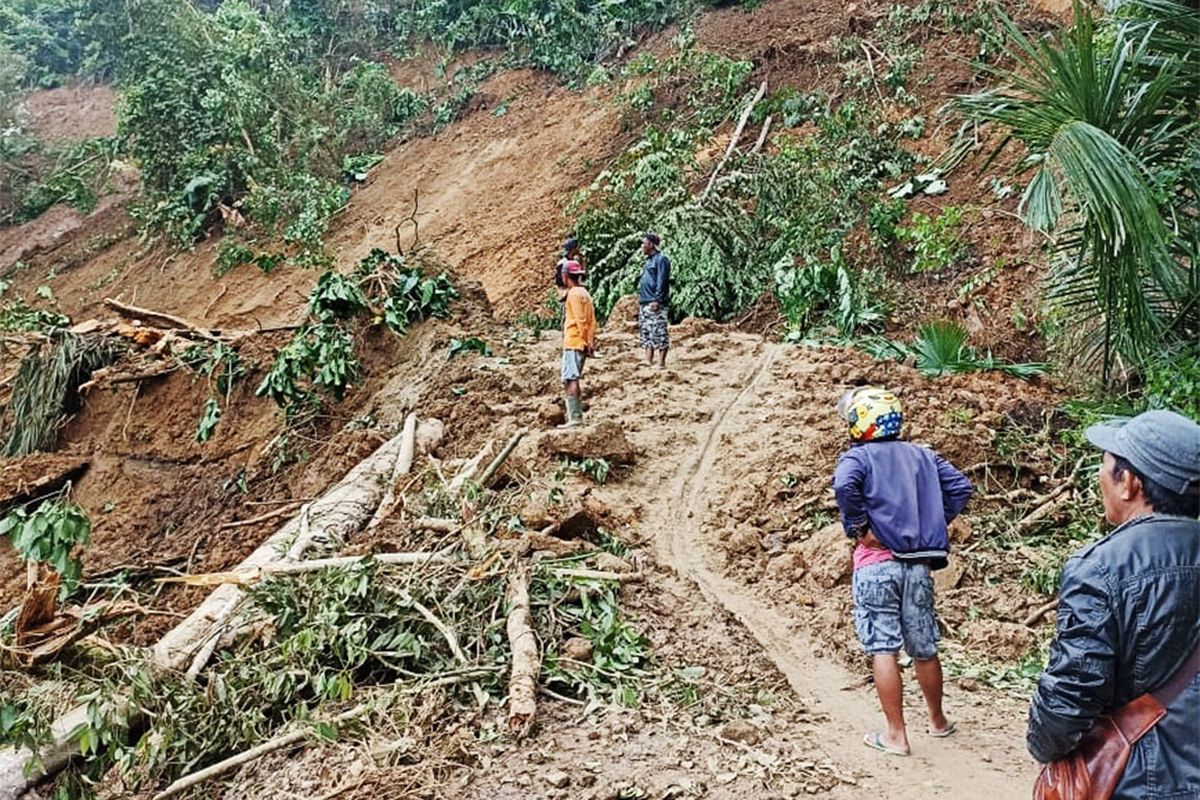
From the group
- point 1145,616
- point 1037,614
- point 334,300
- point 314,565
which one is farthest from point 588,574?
point 334,300

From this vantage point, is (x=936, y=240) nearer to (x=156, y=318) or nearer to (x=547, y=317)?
(x=547, y=317)

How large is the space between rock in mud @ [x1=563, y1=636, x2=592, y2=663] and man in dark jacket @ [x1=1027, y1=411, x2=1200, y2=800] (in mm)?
2541

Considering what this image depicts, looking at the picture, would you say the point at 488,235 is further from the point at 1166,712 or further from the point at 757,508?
the point at 1166,712

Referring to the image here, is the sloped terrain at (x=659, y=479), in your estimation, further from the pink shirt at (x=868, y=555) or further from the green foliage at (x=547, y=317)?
the pink shirt at (x=868, y=555)

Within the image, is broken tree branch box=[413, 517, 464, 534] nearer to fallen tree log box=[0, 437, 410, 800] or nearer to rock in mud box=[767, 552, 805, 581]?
fallen tree log box=[0, 437, 410, 800]

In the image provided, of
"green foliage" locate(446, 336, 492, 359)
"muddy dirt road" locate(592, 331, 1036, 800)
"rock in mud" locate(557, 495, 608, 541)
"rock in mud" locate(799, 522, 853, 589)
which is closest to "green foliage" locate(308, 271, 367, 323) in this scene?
"green foliage" locate(446, 336, 492, 359)

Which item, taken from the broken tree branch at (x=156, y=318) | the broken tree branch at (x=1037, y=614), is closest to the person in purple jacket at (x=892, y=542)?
the broken tree branch at (x=1037, y=614)

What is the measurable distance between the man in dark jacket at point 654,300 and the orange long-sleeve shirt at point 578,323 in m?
1.60

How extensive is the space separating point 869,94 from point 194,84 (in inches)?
527

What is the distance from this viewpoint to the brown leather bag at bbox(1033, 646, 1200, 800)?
2.09 meters

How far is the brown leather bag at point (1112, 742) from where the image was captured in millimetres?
2086

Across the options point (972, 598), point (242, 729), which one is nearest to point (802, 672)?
point (972, 598)

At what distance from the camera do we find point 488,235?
17.2 m

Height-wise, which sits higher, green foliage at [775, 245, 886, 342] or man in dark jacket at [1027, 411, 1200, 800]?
man in dark jacket at [1027, 411, 1200, 800]
